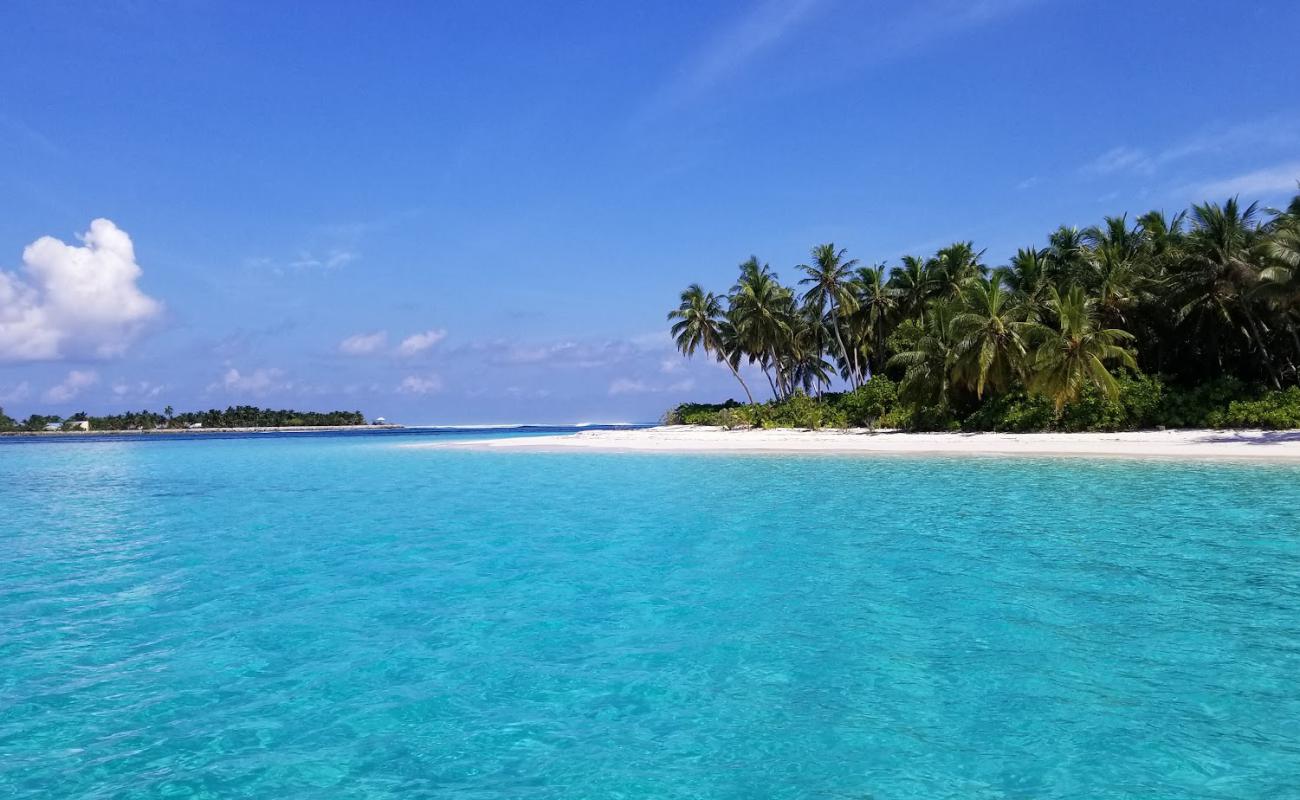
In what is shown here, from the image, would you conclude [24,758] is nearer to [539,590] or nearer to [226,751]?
[226,751]

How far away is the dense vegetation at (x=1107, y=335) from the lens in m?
31.3

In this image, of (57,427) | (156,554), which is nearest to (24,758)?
(156,554)

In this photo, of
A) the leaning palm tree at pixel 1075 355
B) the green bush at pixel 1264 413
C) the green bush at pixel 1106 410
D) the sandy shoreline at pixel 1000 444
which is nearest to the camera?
the sandy shoreline at pixel 1000 444

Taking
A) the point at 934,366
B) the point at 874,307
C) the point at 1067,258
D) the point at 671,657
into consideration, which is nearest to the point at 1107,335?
the point at 934,366

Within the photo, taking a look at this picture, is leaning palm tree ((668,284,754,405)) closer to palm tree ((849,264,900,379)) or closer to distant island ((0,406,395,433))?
palm tree ((849,264,900,379))

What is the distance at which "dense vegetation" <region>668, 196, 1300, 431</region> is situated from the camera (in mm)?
31297

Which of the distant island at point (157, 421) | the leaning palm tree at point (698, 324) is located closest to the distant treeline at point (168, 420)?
the distant island at point (157, 421)

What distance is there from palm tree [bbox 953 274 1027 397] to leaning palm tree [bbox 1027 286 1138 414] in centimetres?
227

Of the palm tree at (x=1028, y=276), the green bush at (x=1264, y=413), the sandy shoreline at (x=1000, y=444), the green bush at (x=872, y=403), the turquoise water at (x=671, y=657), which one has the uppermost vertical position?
the palm tree at (x=1028, y=276)

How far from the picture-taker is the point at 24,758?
4.64 metres

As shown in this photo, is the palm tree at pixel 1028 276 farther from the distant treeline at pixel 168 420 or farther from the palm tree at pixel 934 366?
the distant treeline at pixel 168 420

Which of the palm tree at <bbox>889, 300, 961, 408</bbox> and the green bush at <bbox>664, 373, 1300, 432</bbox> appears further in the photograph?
the palm tree at <bbox>889, 300, 961, 408</bbox>

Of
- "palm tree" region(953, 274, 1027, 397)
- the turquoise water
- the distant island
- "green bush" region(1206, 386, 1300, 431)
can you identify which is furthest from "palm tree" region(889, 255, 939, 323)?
the distant island

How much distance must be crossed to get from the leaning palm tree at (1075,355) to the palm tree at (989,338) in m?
2.27
